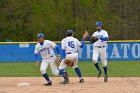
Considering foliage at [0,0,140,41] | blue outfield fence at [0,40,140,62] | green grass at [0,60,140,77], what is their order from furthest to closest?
foliage at [0,0,140,41]
blue outfield fence at [0,40,140,62]
green grass at [0,60,140,77]

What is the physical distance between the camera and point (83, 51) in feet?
100

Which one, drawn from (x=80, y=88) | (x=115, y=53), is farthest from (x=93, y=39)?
(x=115, y=53)

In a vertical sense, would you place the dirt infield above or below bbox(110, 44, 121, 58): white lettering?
above

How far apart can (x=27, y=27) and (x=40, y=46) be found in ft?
86.2

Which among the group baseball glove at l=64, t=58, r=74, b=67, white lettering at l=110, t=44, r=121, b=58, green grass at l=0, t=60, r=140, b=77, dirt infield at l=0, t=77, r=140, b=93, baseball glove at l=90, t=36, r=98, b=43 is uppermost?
baseball glove at l=90, t=36, r=98, b=43

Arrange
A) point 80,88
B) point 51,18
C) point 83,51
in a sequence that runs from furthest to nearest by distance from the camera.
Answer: point 51,18 < point 83,51 < point 80,88

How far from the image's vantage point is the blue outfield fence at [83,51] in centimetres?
2995

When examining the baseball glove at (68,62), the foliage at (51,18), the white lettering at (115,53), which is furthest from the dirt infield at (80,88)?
the foliage at (51,18)

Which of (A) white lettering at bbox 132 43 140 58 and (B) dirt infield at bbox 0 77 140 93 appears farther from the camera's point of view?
(A) white lettering at bbox 132 43 140 58

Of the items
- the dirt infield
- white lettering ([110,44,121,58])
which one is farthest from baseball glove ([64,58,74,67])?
white lettering ([110,44,121,58])

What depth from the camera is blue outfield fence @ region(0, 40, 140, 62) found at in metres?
30.0

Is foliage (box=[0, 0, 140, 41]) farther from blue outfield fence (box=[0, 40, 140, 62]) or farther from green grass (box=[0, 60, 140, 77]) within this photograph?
green grass (box=[0, 60, 140, 77])

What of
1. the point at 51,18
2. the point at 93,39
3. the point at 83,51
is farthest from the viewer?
the point at 51,18

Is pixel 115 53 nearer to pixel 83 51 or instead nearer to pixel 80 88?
pixel 83 51
